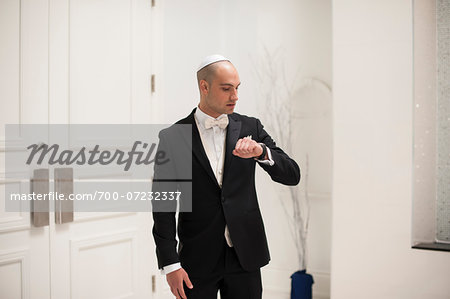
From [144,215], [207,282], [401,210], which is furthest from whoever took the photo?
[144,215]

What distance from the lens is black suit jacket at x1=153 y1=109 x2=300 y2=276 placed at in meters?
1.71

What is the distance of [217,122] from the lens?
177 centimetres

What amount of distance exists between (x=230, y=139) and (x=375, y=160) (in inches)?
54.5

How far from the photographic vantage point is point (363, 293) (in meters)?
2.84

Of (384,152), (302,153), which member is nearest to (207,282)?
(384,152)

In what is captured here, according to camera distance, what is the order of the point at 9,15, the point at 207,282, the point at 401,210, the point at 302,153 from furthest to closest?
the point at 302,153 < the point at 401,210 < the point at 9,15 < the point at 207,282

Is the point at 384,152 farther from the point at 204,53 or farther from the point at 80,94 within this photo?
the point at 80,94

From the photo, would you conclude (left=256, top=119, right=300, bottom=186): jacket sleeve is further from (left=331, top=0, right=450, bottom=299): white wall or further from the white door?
the white door

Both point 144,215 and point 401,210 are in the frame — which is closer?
point 401,210

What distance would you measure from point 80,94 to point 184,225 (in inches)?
48.8

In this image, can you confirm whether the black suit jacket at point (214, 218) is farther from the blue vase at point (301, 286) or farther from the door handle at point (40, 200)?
the blue vase at point (301, 286)

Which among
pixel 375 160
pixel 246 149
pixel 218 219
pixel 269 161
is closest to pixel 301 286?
pixel 375 160

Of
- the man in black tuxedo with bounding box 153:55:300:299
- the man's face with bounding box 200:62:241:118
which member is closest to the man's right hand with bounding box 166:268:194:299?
the man in black tuxedo with bounding box 153:55:300:299

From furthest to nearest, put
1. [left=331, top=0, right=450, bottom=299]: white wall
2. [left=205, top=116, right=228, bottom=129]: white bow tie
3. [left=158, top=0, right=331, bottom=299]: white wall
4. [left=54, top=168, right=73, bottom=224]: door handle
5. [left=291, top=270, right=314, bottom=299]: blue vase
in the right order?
[left=158, top=0, right=331, bottom=299]: white wall → [left=291, top=270, right=314, bottom=299]: blue vase → [left=331, top=0, right=450, bottom=299]: white wall → [left=54, top=168, right=73, bottom=224]: door handle → [left=205, top=116, right=228, bottom=129]: white bow tie
